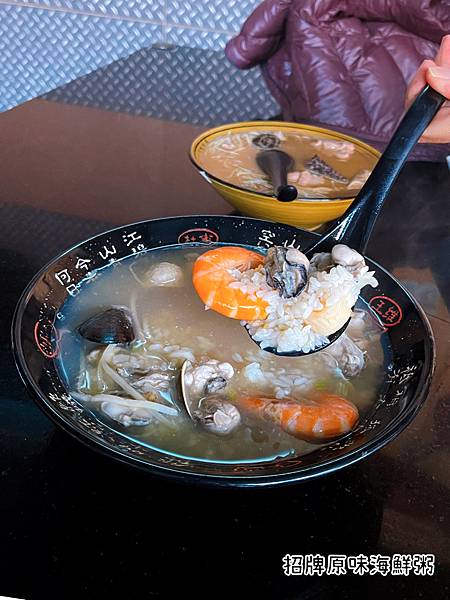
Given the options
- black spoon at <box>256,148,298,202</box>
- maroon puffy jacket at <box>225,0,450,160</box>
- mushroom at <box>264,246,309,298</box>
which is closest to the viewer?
mushroom at <box>264,246,309,298</box>

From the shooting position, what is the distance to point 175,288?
3.86ft

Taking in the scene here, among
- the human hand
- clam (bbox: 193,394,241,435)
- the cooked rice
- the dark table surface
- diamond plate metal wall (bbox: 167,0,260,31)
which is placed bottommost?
the dark table surface

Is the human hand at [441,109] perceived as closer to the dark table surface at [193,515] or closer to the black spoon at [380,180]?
the black spoon at [380,180]

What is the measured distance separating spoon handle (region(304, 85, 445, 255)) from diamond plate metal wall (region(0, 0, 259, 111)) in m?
2.06

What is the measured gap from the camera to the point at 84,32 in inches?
118

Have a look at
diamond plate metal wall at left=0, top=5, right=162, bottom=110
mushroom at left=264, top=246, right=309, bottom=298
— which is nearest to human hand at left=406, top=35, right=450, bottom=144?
mushroom at left=264, top=246, right=309, bottom=298

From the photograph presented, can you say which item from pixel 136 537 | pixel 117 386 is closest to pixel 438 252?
pixel 117 386

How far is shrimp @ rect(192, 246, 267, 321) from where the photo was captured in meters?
1.00

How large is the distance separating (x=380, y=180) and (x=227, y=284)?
0.37 m

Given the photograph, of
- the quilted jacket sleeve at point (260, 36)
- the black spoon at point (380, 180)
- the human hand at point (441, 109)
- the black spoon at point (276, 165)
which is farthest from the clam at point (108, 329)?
the quilted jacket sleeve at point (260, 36)

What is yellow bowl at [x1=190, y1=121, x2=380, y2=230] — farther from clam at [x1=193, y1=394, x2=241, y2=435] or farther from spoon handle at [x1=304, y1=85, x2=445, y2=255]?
clam at [x1=193, y1=394, x2=241, y2=435]

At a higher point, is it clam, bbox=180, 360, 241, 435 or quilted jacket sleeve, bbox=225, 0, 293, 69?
quilted jacket sleeve, bbox=225, 0, 293, 69

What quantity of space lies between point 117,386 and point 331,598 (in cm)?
44

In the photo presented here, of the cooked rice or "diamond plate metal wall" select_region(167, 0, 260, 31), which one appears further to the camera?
"diamond plate metal wall" select_region(167, 0, 260, 31)
